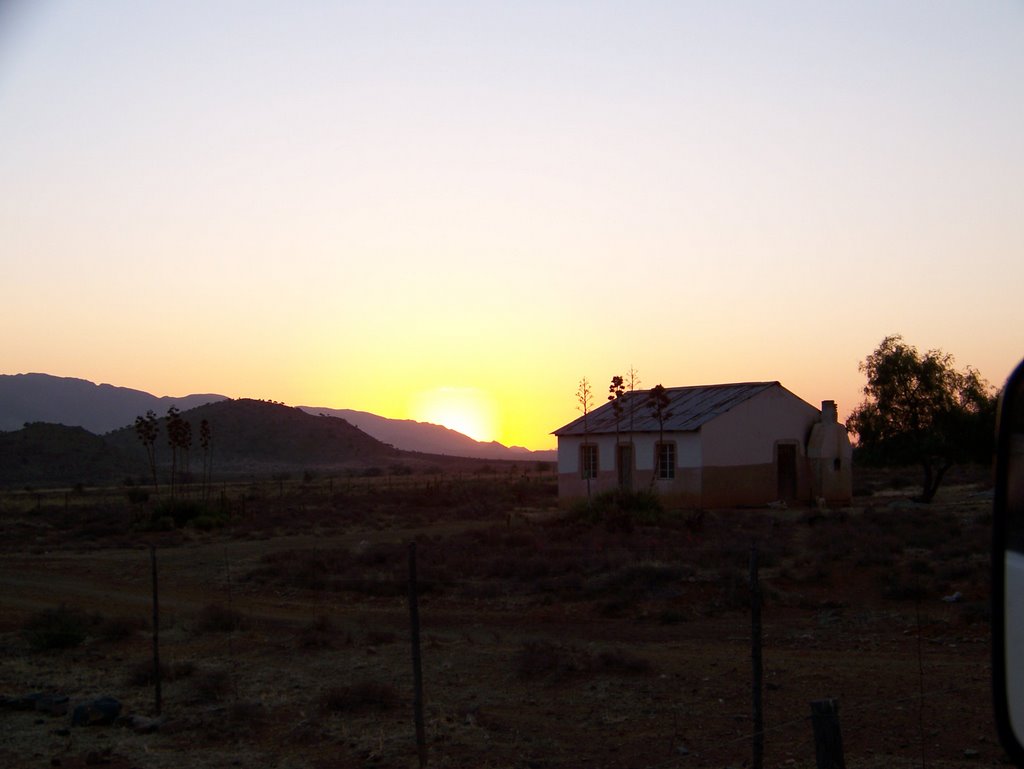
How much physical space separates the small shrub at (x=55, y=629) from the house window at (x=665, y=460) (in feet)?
80.1

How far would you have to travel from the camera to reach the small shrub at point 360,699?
10.8 m

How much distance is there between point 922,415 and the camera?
40.3 metres

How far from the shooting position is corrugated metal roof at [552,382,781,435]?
37.8 meters

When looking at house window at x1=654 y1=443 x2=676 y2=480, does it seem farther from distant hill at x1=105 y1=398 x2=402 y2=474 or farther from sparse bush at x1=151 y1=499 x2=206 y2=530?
distant hill at x1=105 y1=398 x2=402 y2=474

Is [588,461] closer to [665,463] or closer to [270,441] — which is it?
[665,463]

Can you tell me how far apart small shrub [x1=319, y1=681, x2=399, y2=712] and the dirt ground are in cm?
3

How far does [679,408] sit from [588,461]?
3.99m

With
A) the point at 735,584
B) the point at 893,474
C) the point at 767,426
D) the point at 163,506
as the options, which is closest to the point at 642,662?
the point at 735,584

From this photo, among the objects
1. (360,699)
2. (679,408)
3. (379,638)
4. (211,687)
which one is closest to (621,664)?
(360,699)

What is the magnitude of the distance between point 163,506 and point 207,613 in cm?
2746

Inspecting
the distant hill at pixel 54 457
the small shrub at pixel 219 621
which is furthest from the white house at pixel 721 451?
the distant hill at pixel 54 457

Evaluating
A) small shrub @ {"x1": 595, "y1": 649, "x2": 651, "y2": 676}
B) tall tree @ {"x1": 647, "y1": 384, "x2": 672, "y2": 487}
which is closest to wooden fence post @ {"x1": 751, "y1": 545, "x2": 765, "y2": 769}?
small shrub @ {"x1": 595, "y1": 649, "x2": 651, "y2": 676}

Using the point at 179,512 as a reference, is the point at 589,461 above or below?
above

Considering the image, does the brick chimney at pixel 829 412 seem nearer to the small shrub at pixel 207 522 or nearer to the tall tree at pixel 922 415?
the tall tree at pixel 922 415
